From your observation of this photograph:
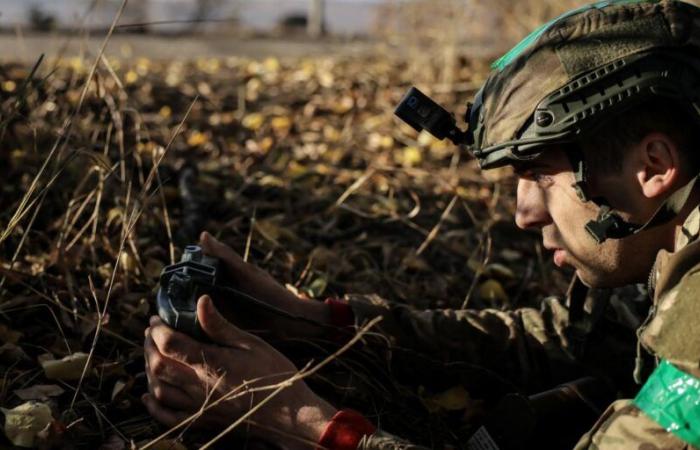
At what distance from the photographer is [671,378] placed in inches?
72.3

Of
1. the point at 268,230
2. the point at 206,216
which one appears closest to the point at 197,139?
the point at 206,216

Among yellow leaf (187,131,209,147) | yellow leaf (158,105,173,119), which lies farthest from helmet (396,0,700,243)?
yellow leaf (158,105,173,119)

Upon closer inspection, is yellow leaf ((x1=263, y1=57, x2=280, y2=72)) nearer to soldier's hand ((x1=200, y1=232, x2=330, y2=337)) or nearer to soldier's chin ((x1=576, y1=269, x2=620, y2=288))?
soldier's hand ((x1=200, y1=232, x2=330, y2=337))

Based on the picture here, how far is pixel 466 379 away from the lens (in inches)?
109

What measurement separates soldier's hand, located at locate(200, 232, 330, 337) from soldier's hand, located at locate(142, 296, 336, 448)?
0.35m

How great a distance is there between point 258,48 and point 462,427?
26.5ft

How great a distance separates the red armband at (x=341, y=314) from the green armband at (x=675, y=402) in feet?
3.34

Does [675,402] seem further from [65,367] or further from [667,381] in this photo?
[65,367]

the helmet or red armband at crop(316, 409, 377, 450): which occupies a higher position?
the helmet

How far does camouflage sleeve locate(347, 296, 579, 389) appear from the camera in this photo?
2.75 meters

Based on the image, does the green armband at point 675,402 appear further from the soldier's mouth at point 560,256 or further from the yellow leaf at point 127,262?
the yellow leaf at point 127,262

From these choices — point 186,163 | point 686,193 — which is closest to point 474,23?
point 186,163

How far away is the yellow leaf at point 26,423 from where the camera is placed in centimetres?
215

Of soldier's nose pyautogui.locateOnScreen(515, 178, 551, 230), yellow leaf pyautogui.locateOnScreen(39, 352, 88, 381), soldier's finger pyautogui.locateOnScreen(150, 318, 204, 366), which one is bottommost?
yellow leaf pyautogui.locateOnScreen(39, 352, 88, 381)
